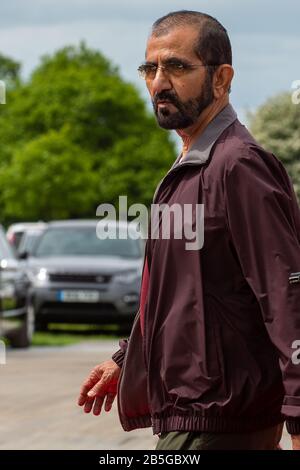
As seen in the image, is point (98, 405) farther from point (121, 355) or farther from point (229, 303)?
point (229, 303)

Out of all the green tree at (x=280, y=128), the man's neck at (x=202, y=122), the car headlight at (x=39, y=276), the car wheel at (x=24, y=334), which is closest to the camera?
the man's neck at (x=202, y=122)

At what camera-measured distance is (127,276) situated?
21859 millimetres

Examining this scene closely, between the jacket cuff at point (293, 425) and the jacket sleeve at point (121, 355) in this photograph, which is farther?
the jacket sleeve at point (121, 355)

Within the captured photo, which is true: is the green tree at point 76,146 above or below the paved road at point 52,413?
above

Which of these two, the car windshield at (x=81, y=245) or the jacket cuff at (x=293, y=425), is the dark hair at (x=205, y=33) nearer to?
the jacket cuff at (x=293, y=425)

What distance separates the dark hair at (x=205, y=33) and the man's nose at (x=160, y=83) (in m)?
0.10

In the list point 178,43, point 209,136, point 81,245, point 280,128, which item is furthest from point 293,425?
point 280,128

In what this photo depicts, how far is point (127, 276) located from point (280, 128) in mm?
37933

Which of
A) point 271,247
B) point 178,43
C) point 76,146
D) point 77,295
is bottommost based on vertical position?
point 77,295

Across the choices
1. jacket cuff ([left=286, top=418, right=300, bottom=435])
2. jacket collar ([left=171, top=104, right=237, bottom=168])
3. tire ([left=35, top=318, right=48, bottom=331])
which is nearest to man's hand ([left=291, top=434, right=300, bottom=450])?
jacket cuff ([left=286, top=418, right=300, bottom=435])

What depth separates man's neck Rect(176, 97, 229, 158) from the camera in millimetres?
3689

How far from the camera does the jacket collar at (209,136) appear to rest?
141 inches

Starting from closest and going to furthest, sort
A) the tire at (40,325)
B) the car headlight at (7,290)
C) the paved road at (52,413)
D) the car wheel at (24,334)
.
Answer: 1. the paved road at (52,413)
2. the car headlight at (7,290)
3. the car wheel at (24,334)
4. the tire at (40,325)

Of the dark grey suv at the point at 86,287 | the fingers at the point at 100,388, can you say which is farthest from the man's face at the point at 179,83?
the dark grey suv at the point at 86,287
